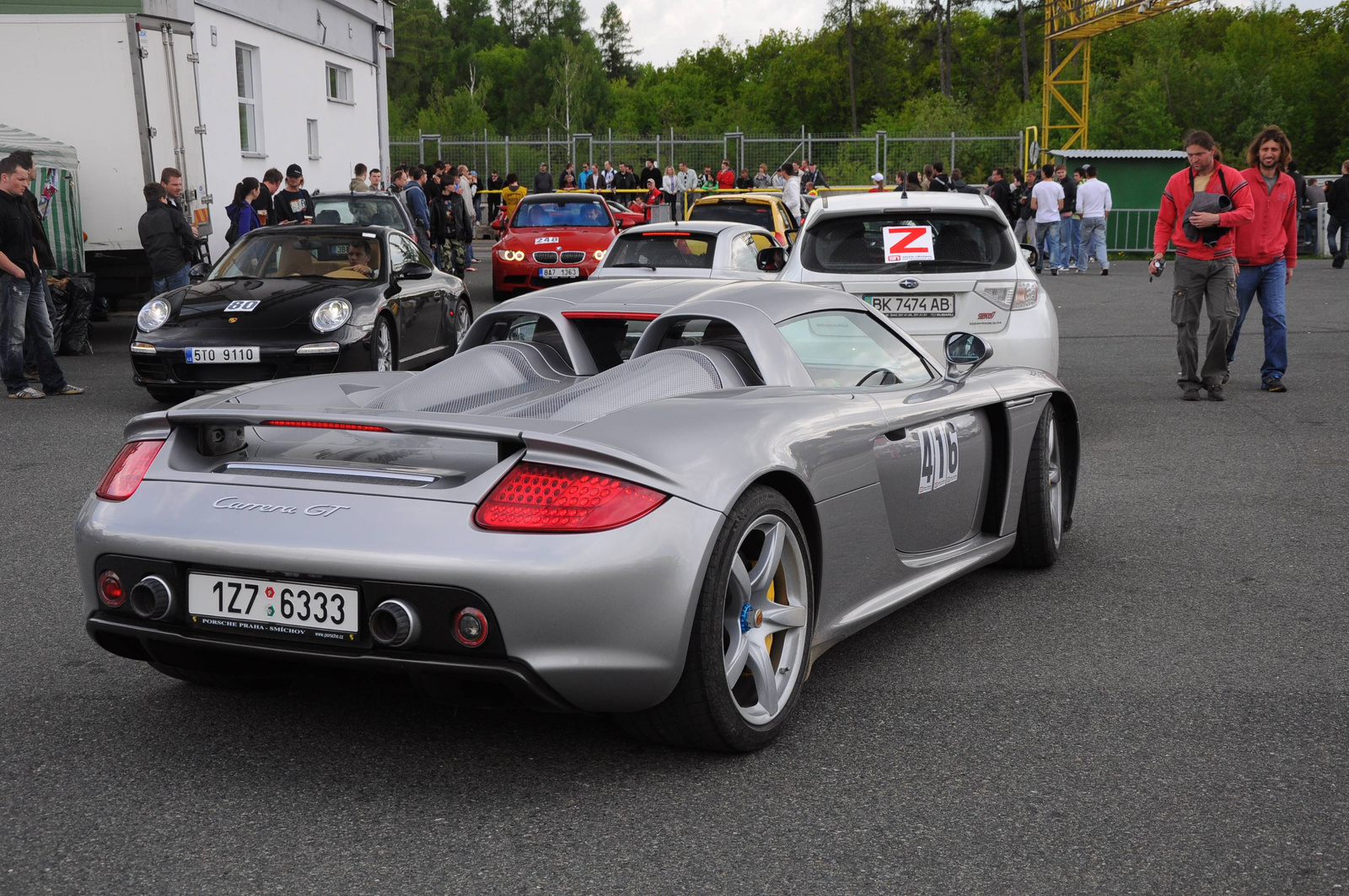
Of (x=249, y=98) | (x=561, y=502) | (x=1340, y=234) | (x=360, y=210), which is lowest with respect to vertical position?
(x=1340, y=234)

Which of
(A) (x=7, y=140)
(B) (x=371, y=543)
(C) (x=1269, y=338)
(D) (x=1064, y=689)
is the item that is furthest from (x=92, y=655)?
(A) (x=7, y=140)

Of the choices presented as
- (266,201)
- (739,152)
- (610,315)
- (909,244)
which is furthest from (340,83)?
(610,315)

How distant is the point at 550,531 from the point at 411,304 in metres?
8.21

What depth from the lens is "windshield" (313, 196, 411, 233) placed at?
51.7 feet

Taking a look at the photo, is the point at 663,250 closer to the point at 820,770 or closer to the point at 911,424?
the point at 911,424

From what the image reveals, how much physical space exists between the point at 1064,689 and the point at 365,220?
12970 mm

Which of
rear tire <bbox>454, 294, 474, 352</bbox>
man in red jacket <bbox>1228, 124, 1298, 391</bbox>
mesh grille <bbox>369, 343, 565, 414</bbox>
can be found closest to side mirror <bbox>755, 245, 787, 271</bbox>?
rear tire <bbox>454, 294, 474, 352</bbox>

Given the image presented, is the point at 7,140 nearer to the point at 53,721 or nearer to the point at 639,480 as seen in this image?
the point at 53,721

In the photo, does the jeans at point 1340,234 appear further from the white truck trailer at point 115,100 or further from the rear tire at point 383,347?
the rear tire at point 383,347

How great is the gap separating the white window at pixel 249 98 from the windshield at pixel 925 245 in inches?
528

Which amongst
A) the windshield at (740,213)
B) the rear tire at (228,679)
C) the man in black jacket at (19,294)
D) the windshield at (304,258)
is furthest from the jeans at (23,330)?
the windshield at (740,213)

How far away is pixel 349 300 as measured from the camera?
1006 centimetres

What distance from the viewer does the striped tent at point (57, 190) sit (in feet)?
42.1

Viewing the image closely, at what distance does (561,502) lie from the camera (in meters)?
3.10
